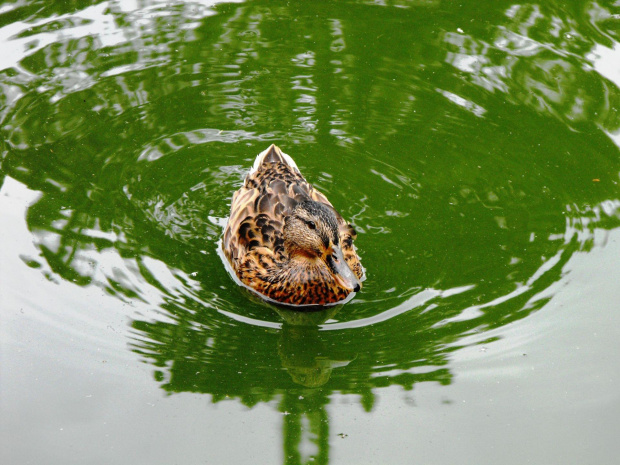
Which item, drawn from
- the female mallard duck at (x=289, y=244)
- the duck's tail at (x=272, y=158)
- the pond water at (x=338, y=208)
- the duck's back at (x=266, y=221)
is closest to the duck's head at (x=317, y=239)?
the female mallard duck at (x=289, y=244)

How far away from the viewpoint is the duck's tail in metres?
8.34

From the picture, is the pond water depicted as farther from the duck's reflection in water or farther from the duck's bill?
the duck's bill

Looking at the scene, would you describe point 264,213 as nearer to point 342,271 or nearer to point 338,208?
point 338,208

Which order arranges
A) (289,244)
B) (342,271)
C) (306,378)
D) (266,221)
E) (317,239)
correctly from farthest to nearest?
(266,221), (289,244), (317,239), (342,271), (306,378)

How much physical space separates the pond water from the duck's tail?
0.38 m

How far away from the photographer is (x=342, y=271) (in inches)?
271

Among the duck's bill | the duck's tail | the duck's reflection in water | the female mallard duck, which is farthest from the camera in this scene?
the duck's tail

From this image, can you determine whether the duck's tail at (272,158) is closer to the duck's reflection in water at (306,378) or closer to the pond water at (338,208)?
the pond water at (338,208)

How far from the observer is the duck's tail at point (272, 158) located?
27.3 feet

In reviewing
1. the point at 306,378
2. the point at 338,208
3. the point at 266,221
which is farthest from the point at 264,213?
the point at 306,378

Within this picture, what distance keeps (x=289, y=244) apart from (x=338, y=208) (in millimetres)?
969

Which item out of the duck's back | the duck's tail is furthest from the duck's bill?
the duck's tail

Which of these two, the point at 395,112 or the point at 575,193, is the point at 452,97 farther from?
the point at 575,193

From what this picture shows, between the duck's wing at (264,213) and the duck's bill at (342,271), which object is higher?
the duck's bill at (342,271)
